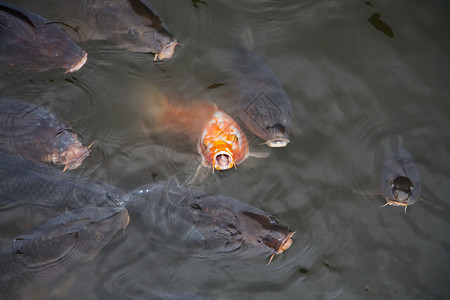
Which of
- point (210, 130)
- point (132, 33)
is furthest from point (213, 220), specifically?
point (132, 33)

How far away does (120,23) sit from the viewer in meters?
3.20

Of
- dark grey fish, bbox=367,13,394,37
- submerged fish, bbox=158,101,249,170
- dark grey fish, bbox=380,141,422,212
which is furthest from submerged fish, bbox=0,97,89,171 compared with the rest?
dark grey fish, bbox=367,13,394,37

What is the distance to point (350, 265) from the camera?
3381 mm

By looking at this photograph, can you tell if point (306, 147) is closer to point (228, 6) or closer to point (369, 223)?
point (369, 223)

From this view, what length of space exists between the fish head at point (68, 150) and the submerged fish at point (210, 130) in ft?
2.29

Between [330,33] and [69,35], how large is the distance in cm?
229

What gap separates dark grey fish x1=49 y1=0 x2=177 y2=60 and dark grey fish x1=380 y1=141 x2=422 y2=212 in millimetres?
2042

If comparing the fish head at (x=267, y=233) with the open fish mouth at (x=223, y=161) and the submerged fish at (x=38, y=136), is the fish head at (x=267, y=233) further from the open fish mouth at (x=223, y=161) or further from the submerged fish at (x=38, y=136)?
the submerged fish at (x=38, y=136)

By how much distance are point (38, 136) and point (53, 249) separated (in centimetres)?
84

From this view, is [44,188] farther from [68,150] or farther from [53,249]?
[53,249]

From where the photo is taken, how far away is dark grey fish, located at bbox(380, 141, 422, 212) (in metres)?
3.26

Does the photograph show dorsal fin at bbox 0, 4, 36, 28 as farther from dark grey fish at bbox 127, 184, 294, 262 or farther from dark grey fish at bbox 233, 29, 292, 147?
dark grey fish at bbox 233, 29, 292, 147

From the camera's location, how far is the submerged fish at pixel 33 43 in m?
3.11

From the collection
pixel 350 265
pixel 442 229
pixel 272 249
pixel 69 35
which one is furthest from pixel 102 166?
pixel 442 229
